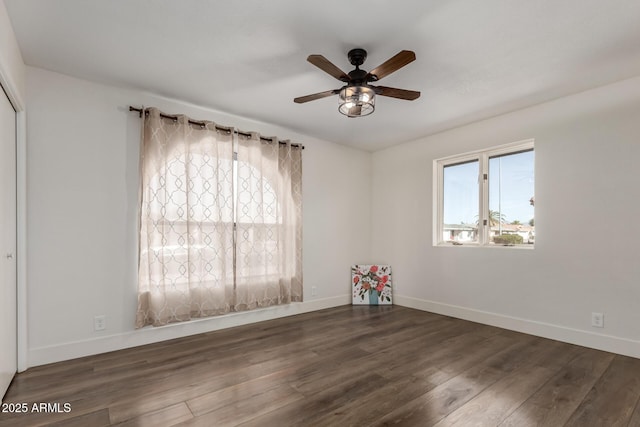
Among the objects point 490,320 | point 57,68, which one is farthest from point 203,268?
point 490,320

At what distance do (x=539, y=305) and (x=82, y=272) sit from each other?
4.44m

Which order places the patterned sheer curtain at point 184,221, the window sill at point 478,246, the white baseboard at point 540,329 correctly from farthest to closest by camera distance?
1. the window sill at point 478,246
2. the patterned sheer curtain at point 184,221
3. the white baseboard at point 540,329

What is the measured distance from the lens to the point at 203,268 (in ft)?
11.1

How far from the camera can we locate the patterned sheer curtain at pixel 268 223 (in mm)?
3709

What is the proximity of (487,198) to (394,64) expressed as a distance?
8.32ft

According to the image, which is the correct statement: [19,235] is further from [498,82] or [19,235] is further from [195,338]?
[498,82]

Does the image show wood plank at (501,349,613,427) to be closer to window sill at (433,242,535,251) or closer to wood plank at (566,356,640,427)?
wood plank at (566,356,640,427)

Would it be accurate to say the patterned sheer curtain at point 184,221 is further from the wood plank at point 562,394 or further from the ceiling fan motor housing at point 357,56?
the wood plank at point 562,394

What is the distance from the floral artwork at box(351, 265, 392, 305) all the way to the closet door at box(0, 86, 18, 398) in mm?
3747

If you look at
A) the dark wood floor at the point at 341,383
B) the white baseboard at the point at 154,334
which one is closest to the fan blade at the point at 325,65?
the dark wood floor at the point at 341,383

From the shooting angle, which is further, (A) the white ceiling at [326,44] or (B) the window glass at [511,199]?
(B) the window glass at [511,199]

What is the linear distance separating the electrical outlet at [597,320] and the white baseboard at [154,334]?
9.84 feet

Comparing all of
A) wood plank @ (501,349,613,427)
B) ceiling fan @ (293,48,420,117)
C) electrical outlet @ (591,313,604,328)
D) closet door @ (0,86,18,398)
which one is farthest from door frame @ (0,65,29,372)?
electrical outlet @ (591,313,604,328)

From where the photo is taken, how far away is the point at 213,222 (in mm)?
3469
